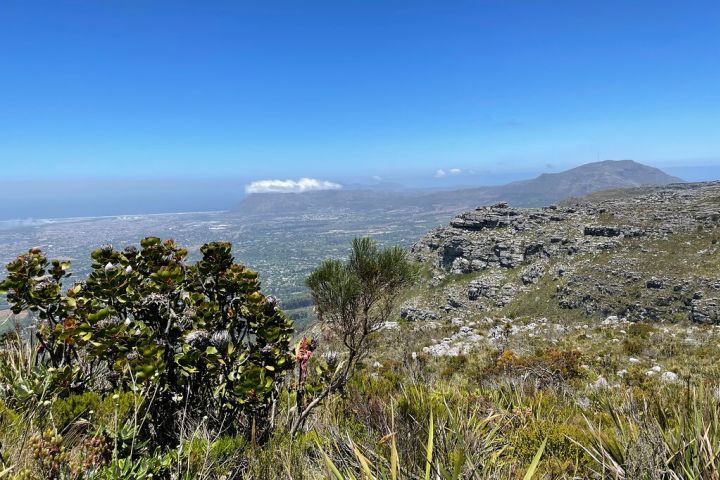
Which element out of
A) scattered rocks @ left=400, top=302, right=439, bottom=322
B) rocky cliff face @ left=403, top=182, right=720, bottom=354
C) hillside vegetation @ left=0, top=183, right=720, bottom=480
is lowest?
scattered rocks @ left=400, top=302, right=439, bottom=322

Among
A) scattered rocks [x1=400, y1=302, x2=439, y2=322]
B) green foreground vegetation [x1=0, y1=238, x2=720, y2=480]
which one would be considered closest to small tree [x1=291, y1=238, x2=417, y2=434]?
green foreground vegetation [x1=0, y1=238, x2=720, y2=480]

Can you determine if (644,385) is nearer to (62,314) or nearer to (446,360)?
(446,360)

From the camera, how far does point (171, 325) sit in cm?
312

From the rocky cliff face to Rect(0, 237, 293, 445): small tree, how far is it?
18066 millimetres

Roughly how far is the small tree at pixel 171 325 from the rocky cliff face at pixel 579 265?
18.1 m

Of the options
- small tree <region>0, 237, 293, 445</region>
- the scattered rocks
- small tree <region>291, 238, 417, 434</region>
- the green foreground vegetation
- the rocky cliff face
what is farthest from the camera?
the scattered rocks

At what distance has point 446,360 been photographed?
1442 centimetres

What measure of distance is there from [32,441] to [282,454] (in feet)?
4.73

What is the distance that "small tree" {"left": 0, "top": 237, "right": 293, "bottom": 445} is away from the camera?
293 cm

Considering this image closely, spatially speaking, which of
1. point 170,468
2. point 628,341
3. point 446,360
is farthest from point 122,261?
point 628,341

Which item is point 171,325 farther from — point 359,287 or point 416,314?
point 416,314

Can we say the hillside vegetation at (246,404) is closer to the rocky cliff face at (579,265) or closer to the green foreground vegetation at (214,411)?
the green foreground vegetation at (214,411)

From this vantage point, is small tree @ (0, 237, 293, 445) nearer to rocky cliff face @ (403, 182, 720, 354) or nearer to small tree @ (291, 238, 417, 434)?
small tree @ (291, 238, 417, 434)

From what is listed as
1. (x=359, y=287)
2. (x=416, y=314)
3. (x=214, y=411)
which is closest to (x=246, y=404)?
(x=214, y=411)
